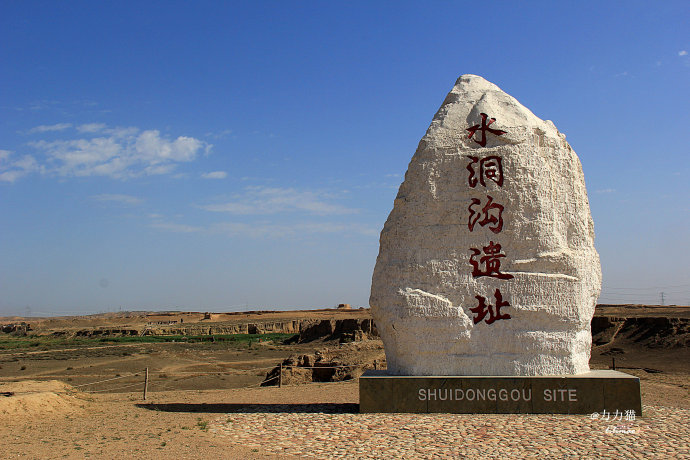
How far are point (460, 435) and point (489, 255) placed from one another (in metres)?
3.43

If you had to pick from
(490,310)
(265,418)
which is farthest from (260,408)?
(490,310)

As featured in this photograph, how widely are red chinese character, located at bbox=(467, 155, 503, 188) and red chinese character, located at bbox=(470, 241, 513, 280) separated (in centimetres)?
122

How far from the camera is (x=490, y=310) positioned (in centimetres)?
1000

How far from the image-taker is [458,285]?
10172 millimetres

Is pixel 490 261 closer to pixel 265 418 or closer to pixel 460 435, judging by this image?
pixel 460 435

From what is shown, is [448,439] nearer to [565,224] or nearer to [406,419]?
[406,419]

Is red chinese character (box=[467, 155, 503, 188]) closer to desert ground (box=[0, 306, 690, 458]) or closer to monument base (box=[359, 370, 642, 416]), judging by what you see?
monument base (box=[359, 370, 642, 416])

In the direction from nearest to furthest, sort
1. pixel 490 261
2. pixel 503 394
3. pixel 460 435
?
pixel 460 435 → pixel 503 394 → pixel 490 261

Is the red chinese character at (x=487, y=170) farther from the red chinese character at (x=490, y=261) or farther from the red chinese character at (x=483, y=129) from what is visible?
the red chinese character at (x=490, y=261)

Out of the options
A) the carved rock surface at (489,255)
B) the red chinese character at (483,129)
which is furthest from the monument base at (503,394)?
the red chinese character at (483,129)

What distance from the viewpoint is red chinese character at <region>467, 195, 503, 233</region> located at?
33.7ft

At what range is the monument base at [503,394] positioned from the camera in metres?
9.43

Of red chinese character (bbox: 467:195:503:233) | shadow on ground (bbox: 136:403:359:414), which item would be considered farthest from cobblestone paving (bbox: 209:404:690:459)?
red chinese character (bbox: 467:195:503:233)

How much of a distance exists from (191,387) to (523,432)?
44.2ft
